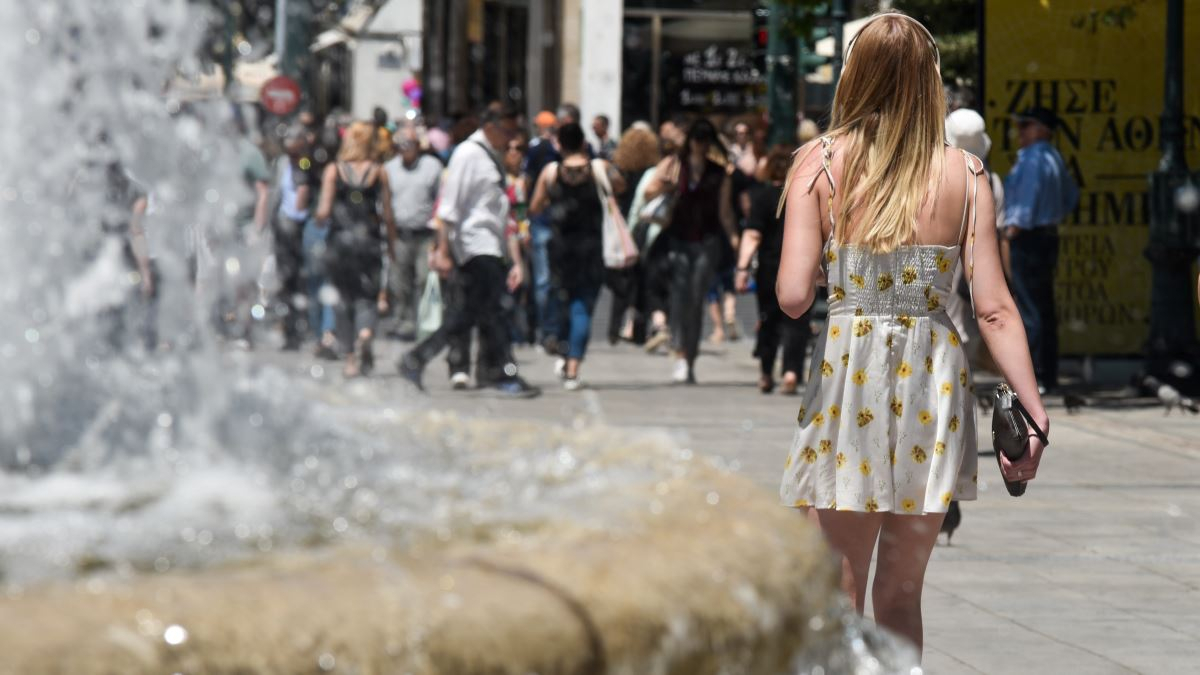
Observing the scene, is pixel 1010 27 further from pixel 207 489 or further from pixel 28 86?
pixel 207 489

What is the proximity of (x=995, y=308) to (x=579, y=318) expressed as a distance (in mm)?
9526

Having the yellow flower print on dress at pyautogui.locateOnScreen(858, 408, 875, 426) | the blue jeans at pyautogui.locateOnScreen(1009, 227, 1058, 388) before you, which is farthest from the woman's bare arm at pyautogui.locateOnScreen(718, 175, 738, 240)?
the yellow flower print on dress at pyautogui.locateOnScreen(858, 408, 875, 426)

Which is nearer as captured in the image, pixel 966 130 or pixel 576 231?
pixel 966 130

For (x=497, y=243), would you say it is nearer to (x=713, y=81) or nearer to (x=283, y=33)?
(x=283, y=33)

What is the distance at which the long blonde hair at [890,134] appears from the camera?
438 cm

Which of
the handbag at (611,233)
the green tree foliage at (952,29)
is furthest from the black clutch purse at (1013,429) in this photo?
the green tree foliage at (952,29)

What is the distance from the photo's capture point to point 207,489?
3371mm

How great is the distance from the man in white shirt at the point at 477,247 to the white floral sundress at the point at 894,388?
28.2 ft

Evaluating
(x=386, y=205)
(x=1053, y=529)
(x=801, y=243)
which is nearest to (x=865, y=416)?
(x=801, y=243)

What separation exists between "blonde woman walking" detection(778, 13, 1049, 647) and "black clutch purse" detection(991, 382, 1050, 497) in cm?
3

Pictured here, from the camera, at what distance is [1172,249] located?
12.8m

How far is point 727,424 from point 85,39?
16.4 feet

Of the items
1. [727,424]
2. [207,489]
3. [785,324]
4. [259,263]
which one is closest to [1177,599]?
[207,489]

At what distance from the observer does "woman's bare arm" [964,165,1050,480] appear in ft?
14.5
